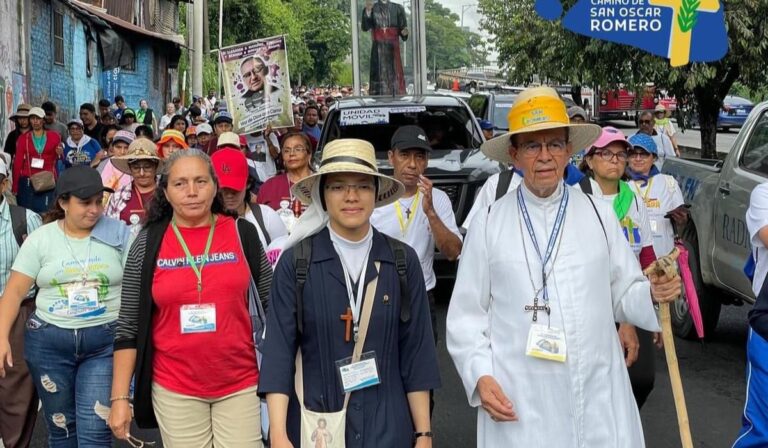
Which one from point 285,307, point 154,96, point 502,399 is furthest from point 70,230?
point 154,96

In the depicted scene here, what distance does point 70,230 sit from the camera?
4.71m

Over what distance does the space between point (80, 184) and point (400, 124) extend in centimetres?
679

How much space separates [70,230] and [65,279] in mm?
257

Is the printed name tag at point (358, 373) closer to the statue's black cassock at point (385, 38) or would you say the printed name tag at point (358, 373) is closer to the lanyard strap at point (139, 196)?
the lanyard strap at point (139, 196)

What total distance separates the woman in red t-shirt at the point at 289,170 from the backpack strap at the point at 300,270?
3369mm

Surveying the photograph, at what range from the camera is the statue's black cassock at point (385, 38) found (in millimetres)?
16531

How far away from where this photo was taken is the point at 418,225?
5.21m

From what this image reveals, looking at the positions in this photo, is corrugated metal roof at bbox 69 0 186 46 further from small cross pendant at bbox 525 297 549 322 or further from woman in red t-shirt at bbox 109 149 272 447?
small cross pendant at bbox 525 297 549 322

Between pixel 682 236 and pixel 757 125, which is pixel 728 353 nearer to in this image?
pixel 682 236

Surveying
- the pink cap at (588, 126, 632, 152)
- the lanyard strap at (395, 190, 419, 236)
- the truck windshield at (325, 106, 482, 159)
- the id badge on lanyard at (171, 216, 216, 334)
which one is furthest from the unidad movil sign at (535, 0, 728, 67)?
the truck windshield at (325, 106, 482, 159)

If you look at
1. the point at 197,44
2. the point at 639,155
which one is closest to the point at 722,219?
the point at 639,155

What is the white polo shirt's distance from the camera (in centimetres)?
516

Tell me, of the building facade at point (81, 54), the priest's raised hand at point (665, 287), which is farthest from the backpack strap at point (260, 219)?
the building facade at point (81, 54)

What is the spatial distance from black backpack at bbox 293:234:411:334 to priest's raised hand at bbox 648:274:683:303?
0.84 meters
